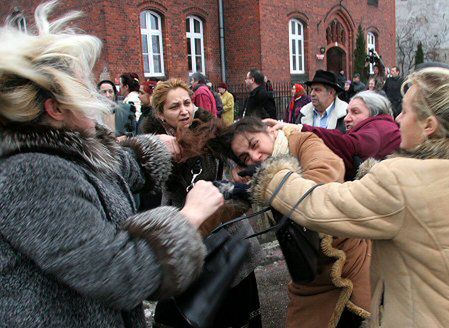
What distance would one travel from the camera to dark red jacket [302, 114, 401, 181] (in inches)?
106

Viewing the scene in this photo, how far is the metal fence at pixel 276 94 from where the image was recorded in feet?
51.8

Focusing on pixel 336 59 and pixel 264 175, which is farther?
pixel 336 59

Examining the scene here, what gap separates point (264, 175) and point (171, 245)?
0.63 metres

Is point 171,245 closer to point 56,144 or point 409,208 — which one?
point 56,144

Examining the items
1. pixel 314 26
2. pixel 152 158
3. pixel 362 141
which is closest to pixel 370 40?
pixel 314 26

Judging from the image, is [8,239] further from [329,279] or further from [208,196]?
[329,279]

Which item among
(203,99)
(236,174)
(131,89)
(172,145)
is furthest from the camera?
(203,99)

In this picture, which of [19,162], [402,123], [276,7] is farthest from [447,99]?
[276,7]

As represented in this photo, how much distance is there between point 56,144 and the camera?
1372 millimetres

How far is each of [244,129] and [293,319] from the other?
1114 mm

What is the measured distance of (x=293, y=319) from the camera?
245 cm

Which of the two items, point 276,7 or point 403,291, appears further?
point 276,7

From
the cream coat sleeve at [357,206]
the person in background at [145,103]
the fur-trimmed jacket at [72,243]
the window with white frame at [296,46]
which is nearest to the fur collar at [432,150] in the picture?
the cream coat sleeve at [357,206]

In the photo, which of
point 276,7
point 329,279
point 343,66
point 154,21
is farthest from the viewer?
point 343,66
